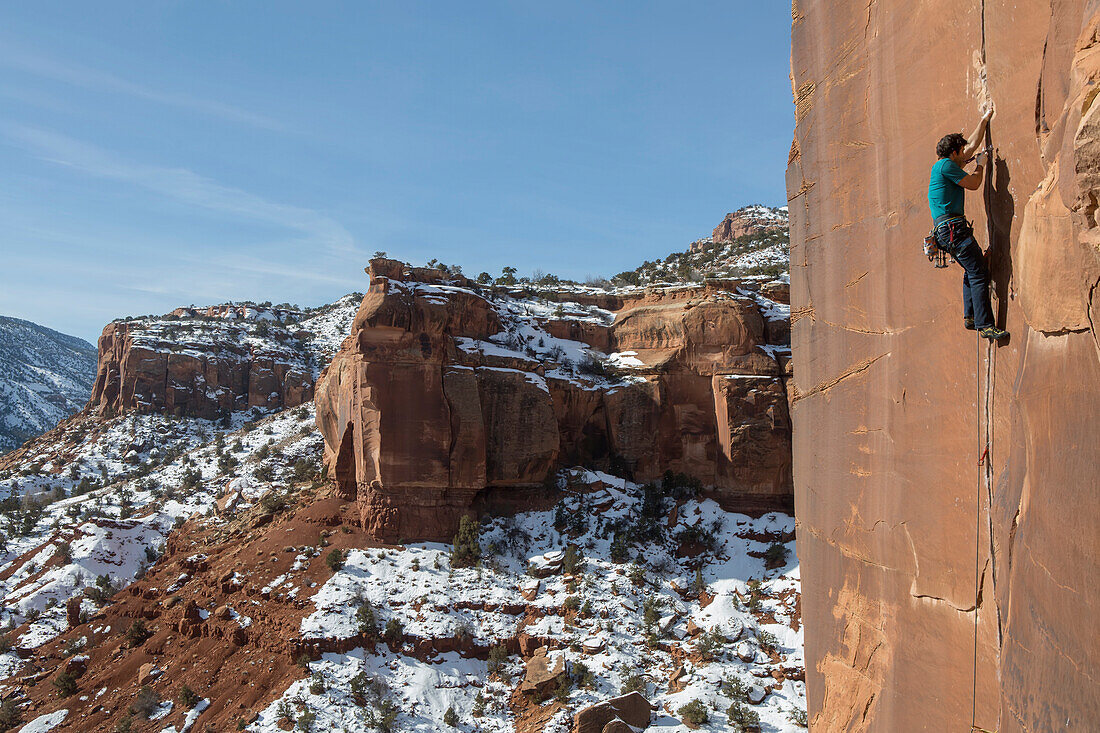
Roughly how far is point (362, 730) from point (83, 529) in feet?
87.7

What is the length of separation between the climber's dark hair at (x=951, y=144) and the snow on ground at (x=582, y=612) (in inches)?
899

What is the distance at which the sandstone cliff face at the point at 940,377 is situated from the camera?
115 inches

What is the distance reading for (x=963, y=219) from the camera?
4180 mm

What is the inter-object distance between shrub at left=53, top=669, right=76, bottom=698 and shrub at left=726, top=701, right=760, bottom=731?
24091 millimetres

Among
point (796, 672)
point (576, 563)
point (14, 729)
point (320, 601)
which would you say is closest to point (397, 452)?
point (320, 601)

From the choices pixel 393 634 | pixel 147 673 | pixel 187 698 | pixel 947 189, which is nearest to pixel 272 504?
pixel 147 673

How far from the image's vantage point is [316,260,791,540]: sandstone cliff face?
111ft

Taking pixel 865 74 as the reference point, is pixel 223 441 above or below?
below

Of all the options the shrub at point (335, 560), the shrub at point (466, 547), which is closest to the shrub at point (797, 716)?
the shrub at point (466, 547)

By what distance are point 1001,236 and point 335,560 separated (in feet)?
102

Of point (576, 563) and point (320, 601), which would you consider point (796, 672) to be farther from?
point (320, 601)

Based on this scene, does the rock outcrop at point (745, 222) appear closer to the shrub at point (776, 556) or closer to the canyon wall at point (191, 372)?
the canyon wall at point (191, 372)

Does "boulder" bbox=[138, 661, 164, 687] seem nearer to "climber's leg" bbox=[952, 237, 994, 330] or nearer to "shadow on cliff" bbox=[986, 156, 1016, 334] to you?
"climber's leg" bbox=[952, 237, 994, 330]

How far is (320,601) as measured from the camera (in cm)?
2900
